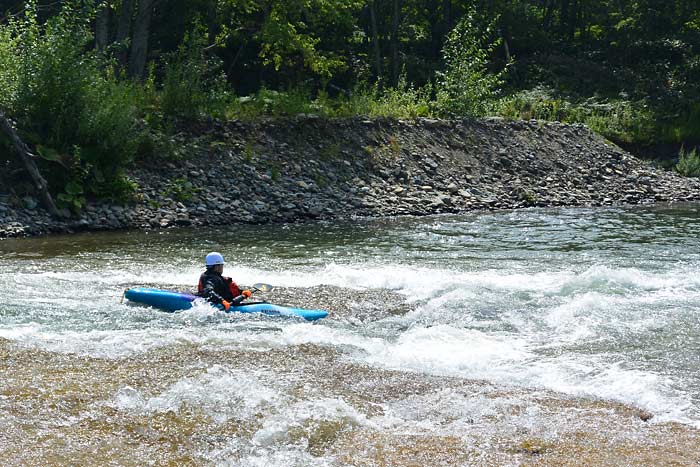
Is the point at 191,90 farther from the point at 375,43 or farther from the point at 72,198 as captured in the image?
the point at 375,43

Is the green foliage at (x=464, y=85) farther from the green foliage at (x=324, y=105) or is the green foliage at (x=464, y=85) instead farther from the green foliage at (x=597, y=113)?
the green foliage at (x=597, y=113)

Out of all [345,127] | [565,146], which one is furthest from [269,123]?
[565,146]

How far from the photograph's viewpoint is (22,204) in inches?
657

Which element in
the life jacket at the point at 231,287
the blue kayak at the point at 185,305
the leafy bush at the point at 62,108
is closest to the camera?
the blue kayak at the point at 185,305

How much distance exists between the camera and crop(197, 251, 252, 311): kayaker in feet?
33.1

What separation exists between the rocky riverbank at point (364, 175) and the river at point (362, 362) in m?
4.17

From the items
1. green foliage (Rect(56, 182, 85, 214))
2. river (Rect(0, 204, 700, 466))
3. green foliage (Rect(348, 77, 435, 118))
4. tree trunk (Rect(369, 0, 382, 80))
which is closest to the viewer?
river (Rect(0, 204, 700, 466))

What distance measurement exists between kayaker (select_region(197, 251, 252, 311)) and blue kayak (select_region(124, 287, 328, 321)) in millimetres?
148

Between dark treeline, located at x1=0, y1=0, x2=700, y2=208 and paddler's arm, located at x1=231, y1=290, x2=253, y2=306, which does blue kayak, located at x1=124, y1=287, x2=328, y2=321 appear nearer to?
paddler's arm, located at x1=231, y1=290, x2=253, y2=306

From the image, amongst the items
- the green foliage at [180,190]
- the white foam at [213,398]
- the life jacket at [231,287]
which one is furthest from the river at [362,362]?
the green foliage at [180,190]

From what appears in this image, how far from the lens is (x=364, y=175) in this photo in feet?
70.4

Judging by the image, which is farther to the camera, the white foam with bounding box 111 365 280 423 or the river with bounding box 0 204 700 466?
the white foam with bounding box 111 365 280 423

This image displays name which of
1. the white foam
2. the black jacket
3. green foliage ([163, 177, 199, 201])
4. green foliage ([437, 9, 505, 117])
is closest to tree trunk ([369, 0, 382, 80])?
green foliage ([437, 9, 505, 117])

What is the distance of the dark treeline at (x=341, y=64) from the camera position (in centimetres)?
1786
